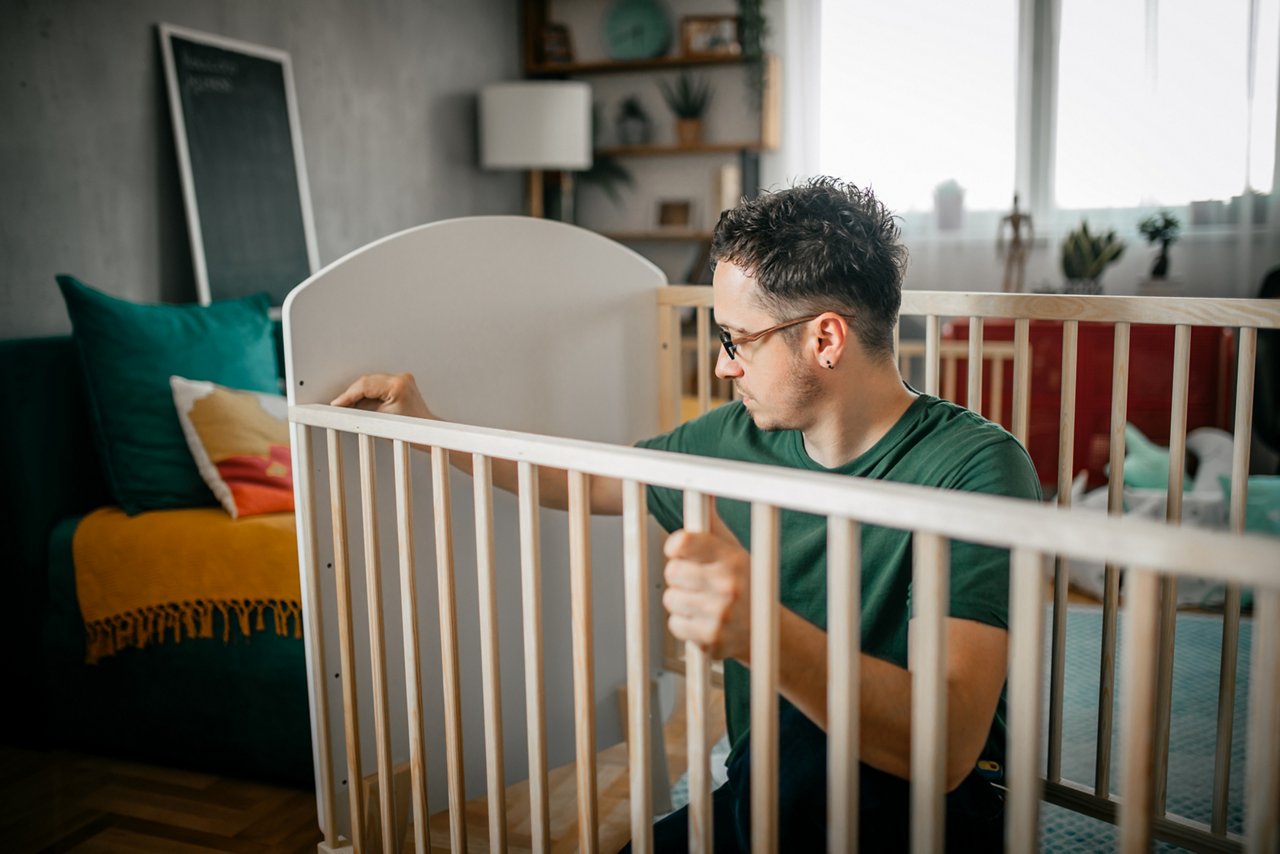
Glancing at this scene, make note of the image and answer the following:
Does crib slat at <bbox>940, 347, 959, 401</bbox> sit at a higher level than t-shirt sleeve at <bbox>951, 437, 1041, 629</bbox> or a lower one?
lower

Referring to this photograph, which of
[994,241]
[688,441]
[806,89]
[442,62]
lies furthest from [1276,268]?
[442,62]

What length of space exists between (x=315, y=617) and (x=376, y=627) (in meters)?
0.14

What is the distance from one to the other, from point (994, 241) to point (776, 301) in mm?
3074

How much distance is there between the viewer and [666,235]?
422 centimetres

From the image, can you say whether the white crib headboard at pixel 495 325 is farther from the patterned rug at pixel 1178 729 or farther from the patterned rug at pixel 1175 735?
the patterned rug at pixel 1178 729

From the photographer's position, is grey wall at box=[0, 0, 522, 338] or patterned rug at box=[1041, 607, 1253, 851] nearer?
patterned rug at box=[1041, 607, 1253, 851]

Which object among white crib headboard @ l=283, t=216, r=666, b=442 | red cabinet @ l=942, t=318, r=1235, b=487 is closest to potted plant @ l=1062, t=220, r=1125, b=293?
red cabinet @ l=942, t=318, r=1235, b=487

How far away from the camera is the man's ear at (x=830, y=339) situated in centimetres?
117

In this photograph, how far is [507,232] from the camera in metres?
1.58

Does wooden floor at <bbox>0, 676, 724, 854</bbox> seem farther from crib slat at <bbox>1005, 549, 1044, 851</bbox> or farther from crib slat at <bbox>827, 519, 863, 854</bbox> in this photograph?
crib slat at <bbox>1005, 549, 1044, 851</bbox>

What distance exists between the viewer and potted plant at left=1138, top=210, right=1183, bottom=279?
3525 millimetres

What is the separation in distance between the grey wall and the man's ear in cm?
205

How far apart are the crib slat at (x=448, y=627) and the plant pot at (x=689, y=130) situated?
132 inches

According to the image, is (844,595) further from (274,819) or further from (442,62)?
(442,62)
